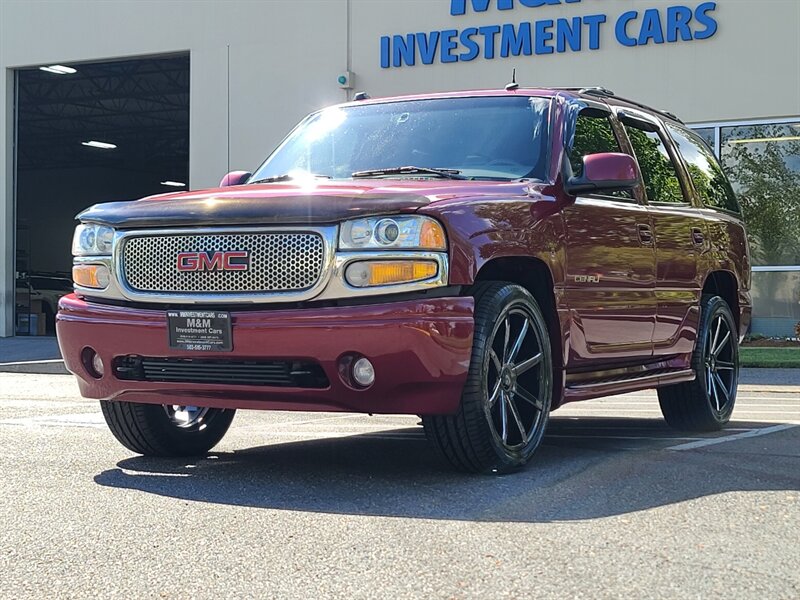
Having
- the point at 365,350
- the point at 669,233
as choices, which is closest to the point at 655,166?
the point at 669,233

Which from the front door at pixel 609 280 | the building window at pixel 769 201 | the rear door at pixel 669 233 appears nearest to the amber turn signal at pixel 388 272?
the front door at pixel 609 280

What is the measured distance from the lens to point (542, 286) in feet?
19.3

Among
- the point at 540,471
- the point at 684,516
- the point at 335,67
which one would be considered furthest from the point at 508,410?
the point at 335,67

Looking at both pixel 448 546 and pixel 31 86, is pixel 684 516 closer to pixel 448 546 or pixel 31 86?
pixel 448 546

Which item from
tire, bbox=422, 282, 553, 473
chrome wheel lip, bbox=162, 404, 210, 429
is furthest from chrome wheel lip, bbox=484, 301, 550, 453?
chrome wheel lip, bbox=162, 404, 210, 429

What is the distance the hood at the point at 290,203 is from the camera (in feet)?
16.7

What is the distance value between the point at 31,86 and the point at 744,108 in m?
23.0

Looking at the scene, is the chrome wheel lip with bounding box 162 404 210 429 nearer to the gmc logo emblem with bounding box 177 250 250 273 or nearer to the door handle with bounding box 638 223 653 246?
the gmc logo emblem with bounding box 177 250 250 273

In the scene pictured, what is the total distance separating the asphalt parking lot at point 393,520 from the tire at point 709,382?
45 centimetres

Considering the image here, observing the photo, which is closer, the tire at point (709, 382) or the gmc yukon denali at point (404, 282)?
the gmc yukon denali at point (404, 282)

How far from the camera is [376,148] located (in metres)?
6.56

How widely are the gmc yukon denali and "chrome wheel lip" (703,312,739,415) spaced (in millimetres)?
505

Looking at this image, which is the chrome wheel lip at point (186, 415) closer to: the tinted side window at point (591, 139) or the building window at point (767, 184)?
the tinted side window at point (591, 139)

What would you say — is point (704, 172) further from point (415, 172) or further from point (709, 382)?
point (415, 172)
